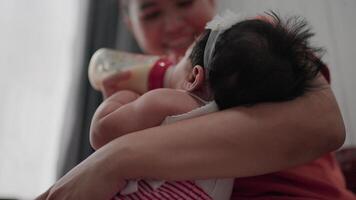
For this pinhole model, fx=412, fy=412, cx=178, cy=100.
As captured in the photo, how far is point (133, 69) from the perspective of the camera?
0.94m

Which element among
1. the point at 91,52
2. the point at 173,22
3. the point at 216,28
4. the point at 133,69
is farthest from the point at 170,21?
the point at 91,52

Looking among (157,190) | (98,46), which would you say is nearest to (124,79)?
(157,190)

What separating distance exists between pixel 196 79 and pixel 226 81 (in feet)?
0.22

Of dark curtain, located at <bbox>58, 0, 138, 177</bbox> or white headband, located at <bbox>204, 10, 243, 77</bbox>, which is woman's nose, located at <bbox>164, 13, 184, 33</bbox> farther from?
dark curtain, located at <bbox>58, 0, 138, 177</bbox>

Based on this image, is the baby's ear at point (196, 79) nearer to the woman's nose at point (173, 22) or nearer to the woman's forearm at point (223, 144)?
the woman's forearm at point (223, 144)

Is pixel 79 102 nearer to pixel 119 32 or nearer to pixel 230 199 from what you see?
pixel 119 32

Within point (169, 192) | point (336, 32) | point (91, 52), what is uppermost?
point (336, 32)

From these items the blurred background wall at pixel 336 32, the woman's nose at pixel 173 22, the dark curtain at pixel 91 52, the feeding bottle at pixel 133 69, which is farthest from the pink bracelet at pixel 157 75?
the dark curtain at pixel 91 52

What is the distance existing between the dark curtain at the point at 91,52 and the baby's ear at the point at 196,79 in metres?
1.16

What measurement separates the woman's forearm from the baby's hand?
1.37ft

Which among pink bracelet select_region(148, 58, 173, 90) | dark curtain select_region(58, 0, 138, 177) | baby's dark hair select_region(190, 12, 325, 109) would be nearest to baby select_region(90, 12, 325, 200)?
baby's dark hair select_region(190, 12, 325, 109)

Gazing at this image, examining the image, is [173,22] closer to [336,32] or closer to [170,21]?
[170,21]

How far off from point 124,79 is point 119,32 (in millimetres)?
1122

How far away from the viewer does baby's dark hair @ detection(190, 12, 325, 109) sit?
0.50 meters
